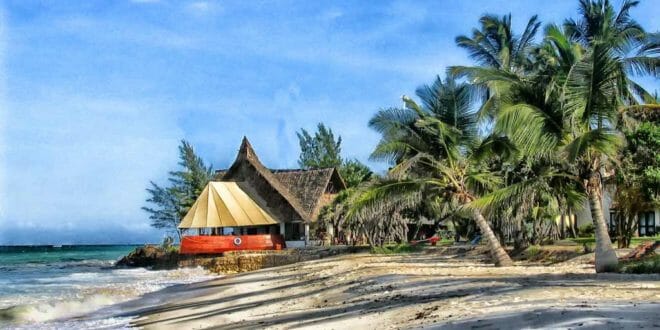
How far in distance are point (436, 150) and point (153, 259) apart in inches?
1214

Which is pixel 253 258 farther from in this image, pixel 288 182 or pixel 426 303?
pixel 426 303

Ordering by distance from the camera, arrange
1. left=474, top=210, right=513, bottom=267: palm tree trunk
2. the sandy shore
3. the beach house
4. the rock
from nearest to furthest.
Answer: the sandy shore
left=474, top=210, right=513, bottom=267: palm tree trunk
the beach house
the rock

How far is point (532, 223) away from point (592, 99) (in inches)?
543

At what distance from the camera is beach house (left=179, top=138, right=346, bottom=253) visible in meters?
38.2

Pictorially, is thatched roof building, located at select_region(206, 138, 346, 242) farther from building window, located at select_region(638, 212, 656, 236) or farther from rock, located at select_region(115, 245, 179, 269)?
building window, located at select_region(638, 212, 656, 236)

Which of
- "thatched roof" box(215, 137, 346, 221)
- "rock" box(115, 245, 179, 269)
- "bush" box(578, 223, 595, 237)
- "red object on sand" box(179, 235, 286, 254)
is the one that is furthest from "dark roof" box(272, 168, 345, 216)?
"bush" box(578, 223, 595, 237)

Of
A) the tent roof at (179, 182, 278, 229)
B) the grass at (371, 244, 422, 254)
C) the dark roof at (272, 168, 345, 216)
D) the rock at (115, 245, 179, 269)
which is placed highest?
the dark roof at (272, 168, 345, 216)

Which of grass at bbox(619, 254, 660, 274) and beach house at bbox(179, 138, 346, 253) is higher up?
beach house at bbox(179, 138, 346, 253)

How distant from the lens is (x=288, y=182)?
4456 centimetres

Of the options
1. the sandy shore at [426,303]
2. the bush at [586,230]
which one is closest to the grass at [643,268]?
the sandy shore at [426,303]

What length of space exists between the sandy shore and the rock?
69.0 ft

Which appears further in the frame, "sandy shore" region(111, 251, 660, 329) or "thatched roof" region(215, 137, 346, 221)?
"thatched roof" region(215, 137, 346, 221)

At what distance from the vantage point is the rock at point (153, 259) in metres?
41.0

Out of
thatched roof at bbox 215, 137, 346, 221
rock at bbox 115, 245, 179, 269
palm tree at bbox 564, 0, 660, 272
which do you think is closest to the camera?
palm tree at bbox 564, 0, 660, 272
